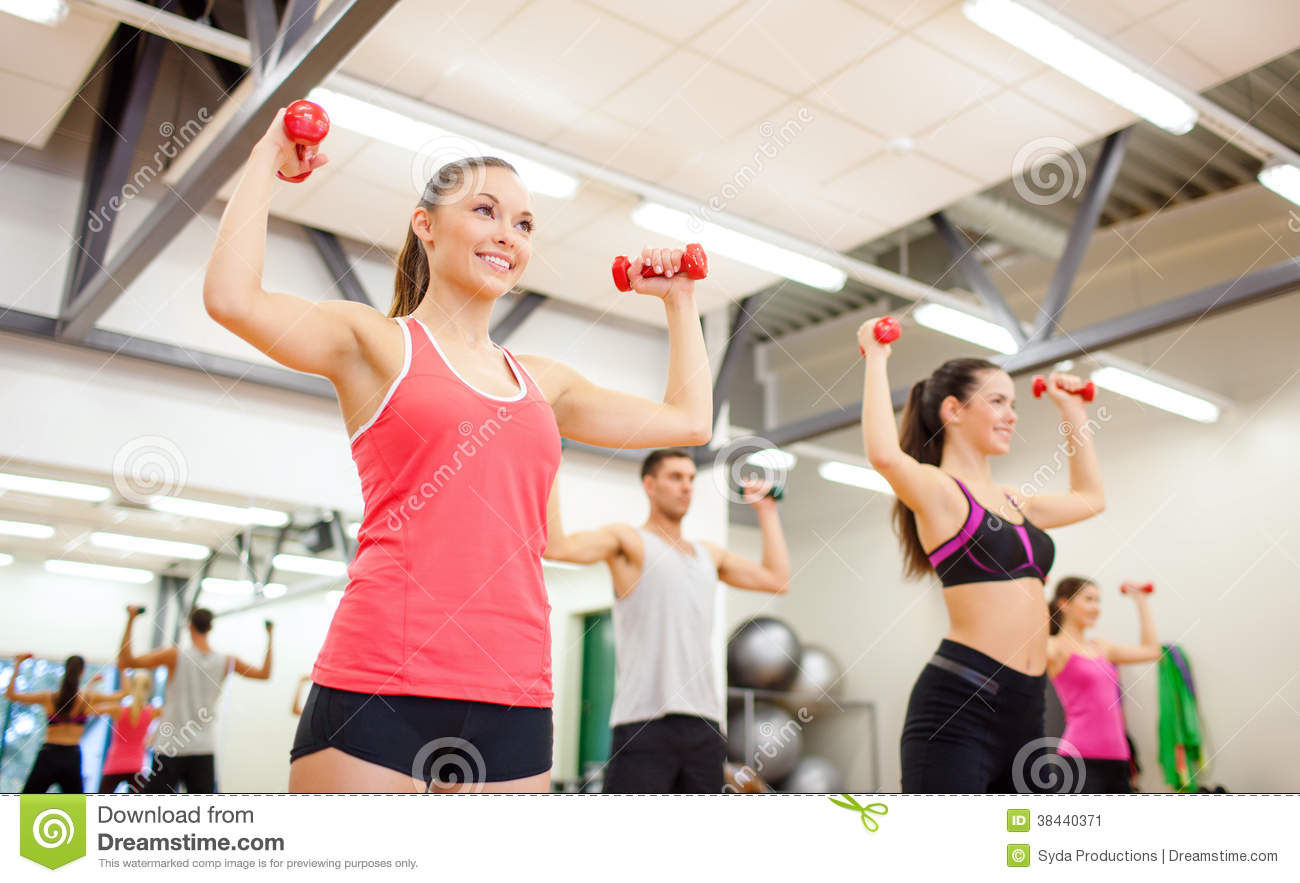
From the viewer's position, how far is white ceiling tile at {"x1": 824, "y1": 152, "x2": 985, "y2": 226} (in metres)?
5.29

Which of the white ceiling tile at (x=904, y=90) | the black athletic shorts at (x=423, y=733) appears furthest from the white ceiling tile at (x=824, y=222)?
the black athletic shorts at (x=423, y=733)

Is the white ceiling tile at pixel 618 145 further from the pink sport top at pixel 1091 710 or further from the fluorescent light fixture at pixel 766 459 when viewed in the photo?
the pink sport top at pixel 1091 710

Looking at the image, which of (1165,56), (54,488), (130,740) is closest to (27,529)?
(54,488)

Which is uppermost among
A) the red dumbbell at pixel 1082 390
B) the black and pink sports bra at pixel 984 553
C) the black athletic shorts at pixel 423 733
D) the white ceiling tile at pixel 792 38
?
the white ceiling tile at pixel 792 38

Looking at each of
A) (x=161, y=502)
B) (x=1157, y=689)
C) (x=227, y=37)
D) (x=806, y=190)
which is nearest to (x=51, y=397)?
(x=161, y=502)

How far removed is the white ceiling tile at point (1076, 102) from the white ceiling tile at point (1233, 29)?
41 centimetres

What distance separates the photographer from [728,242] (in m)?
Answer: 5.67

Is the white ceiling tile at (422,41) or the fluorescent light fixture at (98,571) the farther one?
the fluorescent light fixture at (98,571)

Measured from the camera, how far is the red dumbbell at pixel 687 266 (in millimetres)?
1541

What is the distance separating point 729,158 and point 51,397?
364 cm

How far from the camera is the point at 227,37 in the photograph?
4.13 metres

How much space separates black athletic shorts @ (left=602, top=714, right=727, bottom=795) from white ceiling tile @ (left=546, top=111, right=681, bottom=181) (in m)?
3.01

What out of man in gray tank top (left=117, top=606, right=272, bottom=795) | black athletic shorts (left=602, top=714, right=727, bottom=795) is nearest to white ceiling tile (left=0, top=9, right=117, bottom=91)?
man in gray tank top (left=117, top=606, right=272, bottom=795)

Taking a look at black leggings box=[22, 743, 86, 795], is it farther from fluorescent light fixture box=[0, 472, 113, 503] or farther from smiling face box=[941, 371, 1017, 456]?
smiling face box=[941, 371, 1017, 456]
